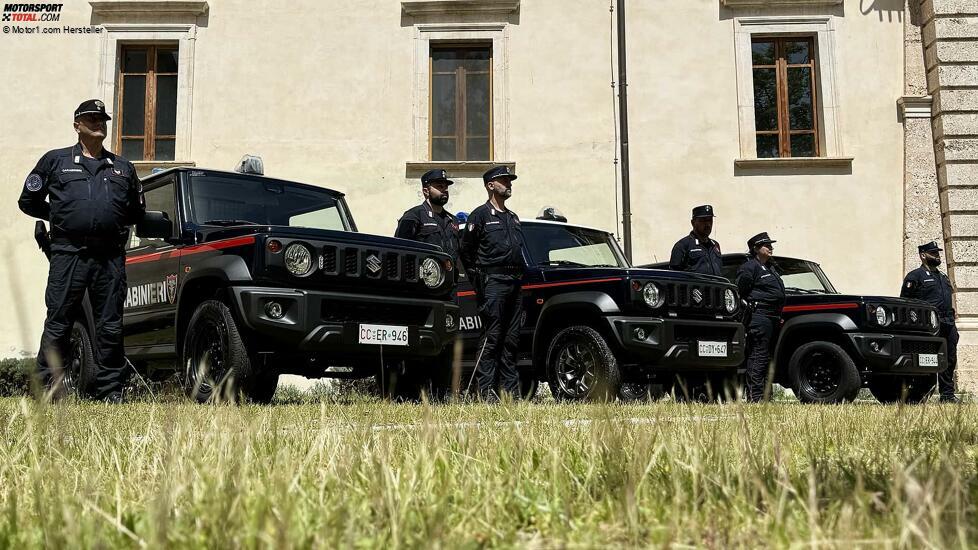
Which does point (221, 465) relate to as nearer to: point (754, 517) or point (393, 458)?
point (393, 458)

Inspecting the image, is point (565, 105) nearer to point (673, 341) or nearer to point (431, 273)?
point (673, 341)

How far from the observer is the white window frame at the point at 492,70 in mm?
14445

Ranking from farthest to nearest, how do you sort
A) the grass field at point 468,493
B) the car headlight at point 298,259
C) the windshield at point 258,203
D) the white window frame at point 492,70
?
the white window frame at point 492,70 < the windshield at point 258,203 < the car headlight at point 298,259 < the grass field at point 468,493

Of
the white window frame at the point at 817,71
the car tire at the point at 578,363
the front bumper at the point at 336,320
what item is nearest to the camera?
the front bumper at the point at 336,320

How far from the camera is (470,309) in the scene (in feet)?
25.5

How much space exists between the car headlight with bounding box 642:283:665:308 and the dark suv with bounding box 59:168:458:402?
5.16 feet

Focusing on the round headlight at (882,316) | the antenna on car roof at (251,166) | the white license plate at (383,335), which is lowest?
the white license plate at (383,335)

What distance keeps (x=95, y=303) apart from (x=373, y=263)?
6.34 ft

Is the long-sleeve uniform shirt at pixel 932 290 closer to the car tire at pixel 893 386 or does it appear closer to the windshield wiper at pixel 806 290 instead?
the car tire at pixel 893 386

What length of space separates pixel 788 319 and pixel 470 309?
3.56m

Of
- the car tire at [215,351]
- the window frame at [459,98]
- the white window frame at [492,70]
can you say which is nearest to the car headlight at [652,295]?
the car tire at [215,351]

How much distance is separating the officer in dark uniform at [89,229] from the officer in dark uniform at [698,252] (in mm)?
5345

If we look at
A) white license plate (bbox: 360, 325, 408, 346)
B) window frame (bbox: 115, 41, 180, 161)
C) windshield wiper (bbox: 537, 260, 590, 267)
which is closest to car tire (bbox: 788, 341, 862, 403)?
windshield wiper (bbox: 537, 260, 590, 267)

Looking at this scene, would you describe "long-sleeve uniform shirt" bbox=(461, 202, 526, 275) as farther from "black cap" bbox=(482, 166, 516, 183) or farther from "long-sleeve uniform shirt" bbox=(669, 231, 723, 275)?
"long-sleeve uniform shirt" bbox=(669, 231, 723, 275)
